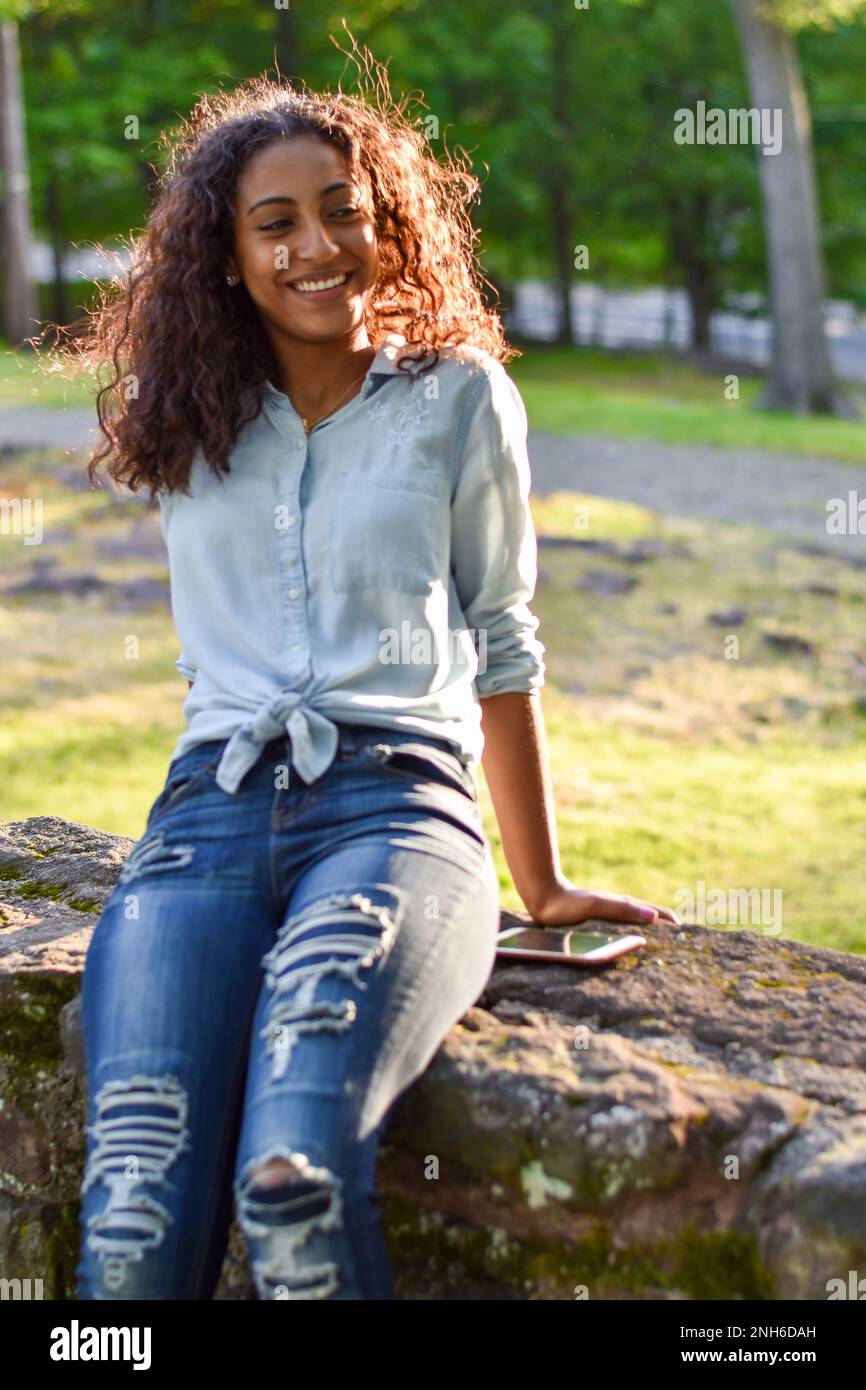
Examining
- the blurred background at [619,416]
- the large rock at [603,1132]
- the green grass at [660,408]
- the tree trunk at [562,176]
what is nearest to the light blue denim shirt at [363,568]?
the large rock at [603,1132]

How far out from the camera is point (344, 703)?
2.24 metres

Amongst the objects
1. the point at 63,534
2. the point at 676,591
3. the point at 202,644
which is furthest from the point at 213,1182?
the point at 63,534

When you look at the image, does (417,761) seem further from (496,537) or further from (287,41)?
(287,41)

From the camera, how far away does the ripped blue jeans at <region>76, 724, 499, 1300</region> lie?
70.3 inches

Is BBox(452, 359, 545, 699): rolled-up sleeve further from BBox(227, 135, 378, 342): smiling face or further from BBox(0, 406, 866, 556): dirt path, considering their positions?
BBox(0, 406, 866, 556): dirt path

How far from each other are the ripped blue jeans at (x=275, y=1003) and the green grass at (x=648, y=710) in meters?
2.67

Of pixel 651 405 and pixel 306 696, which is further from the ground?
pixel 651 405

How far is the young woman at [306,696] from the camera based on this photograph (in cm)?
184

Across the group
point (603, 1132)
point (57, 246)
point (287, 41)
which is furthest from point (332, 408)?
point (57, 246)

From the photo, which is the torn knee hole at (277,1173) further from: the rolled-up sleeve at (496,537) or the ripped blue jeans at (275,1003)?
the rolled-up sleeve at (496,537)

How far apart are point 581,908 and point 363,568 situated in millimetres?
676

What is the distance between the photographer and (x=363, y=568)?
91.8 inches

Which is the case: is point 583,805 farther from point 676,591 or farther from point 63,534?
point 63,534

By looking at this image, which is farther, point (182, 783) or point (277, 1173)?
point (182, 783)
